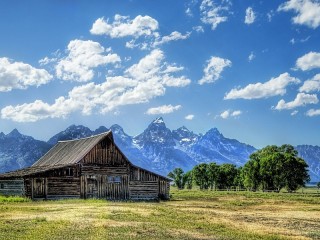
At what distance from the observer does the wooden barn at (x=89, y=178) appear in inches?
2199

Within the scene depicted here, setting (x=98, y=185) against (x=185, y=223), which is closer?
(x=185, y=223)

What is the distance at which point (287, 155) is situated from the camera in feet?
356

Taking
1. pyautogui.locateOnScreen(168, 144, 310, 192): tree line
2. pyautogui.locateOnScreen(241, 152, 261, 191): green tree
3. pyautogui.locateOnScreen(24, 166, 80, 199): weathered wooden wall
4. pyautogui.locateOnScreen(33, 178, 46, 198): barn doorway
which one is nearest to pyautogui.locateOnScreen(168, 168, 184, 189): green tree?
pyautogui.locateOnScreen(168, 144, 310, 192): tree line

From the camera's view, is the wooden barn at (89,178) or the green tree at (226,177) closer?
the wooden barn at (89,178)

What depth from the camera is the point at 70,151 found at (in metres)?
64.9

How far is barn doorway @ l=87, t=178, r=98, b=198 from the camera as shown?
5874 cm

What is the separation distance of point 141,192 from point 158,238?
139ft

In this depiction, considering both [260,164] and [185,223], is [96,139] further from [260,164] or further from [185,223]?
[260,164]

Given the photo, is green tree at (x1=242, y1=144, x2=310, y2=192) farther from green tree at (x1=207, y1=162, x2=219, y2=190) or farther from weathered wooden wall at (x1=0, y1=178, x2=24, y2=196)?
weathered wooden wall at (x1=0, y1=178, x2=24, y2=196)

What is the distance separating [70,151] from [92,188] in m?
8.25

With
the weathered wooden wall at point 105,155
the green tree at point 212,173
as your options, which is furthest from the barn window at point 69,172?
the green tree at point 212,173

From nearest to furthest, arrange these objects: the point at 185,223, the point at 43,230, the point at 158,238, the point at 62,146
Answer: the point at 158,238
the point at 43,230
the point at 185,223
the point at 62,146

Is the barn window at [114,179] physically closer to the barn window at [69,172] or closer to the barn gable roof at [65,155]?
the barn gable roof at [65,155]

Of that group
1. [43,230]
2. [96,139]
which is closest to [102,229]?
[43,230]
